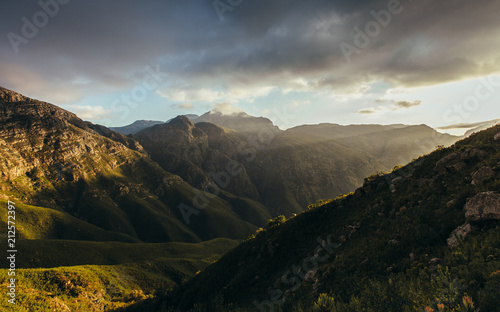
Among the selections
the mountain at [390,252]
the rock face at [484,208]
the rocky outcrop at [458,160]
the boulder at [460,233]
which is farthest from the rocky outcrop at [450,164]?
the boulder at [460,233]

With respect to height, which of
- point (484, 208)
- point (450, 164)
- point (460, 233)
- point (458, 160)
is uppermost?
point (458, 160)

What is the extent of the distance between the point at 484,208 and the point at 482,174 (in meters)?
8.90

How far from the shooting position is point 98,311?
73.2 meters

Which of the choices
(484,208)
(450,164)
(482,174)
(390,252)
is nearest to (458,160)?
(450,164)

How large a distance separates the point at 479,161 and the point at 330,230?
26.0m

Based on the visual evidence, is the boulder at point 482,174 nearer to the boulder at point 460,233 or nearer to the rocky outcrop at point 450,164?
the rocky outcrop at point 450,164

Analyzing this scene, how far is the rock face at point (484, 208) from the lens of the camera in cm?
2094

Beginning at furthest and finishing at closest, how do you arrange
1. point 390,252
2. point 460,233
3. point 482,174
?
point 390,252 < point 482,174 < point 460,233

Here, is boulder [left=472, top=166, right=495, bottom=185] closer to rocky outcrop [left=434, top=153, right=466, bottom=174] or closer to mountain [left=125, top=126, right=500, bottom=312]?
mountain [left=125, top=126, right=500, bottom=312]

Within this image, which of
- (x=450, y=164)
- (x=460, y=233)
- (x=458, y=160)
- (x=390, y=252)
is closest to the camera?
(x=460, y=233)

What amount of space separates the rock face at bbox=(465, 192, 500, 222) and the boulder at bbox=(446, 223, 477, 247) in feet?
3.35

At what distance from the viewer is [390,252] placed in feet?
91.9

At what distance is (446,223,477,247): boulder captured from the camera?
21594mm

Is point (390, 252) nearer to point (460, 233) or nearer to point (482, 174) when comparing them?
point (460, 233)
